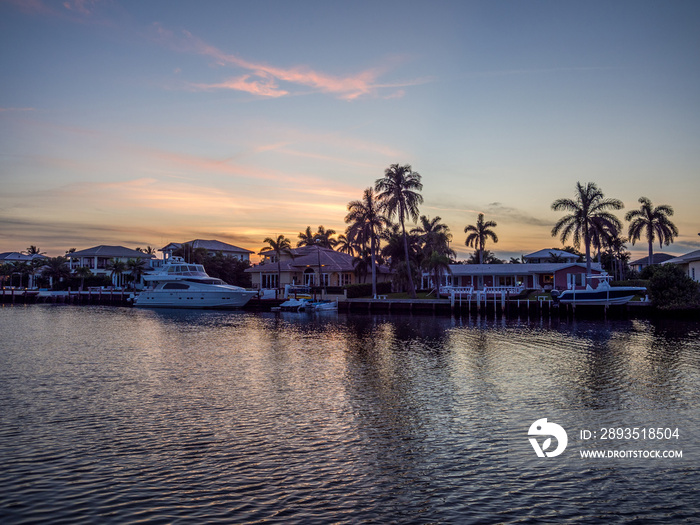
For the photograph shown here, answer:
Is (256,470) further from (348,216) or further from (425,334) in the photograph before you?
(348,216)

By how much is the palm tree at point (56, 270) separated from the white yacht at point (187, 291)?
38.6m

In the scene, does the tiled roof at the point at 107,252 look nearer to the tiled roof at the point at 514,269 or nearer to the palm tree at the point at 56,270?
the palm tree at the point at 56,270

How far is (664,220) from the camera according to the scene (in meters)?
68.1

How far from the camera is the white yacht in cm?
6631

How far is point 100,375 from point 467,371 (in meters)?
15.9

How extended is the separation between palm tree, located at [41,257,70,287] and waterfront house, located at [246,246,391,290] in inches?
1792

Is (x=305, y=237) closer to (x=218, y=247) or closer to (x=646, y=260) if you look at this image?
(x=218, y=247)

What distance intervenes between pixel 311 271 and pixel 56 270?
59178 millimetres

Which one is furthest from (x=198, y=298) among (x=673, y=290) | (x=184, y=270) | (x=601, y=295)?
(x=673, y=290)

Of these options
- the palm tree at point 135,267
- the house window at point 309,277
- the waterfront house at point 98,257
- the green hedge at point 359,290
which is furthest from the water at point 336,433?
the waterfront house at point 98,257

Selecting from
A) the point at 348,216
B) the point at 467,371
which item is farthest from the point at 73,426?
the point at 348,216

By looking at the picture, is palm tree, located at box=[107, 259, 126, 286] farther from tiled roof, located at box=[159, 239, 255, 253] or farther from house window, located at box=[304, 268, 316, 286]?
house window, located at box=[304, 268, 316, 286]

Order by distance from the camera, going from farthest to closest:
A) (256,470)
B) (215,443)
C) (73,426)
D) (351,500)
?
(73,426), (215,443), (256,470), (351,500)

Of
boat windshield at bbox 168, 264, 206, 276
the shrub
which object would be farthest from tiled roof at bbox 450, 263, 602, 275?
boat windshield at bbox 168, 264, 206, 276
